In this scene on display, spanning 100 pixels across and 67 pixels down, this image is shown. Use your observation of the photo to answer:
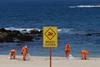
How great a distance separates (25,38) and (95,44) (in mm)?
9599

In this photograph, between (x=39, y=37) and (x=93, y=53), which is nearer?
(x=93, y=53)

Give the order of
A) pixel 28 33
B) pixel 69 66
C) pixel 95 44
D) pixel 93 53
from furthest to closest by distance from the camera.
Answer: pixel 28 33, pixel 95 44, pixel 93 53, pixel 69 66

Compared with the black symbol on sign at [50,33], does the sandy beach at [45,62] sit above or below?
below

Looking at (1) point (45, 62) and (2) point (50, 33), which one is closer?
(2) point (50, 33)

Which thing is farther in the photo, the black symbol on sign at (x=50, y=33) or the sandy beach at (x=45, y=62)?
the sandy beach at (x=45, y=62)

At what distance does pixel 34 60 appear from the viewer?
40.3 meters

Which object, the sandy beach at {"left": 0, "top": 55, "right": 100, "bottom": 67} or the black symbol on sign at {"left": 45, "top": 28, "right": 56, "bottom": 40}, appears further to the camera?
the sandy beach at {"left": 0, "top": 55, "right": 100, "bottom": 67}

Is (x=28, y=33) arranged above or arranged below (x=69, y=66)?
above

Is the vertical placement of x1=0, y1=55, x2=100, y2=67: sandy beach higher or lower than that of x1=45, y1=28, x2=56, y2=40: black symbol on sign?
lower

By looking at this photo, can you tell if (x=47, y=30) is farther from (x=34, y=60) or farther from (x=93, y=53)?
(x=93, y=53)

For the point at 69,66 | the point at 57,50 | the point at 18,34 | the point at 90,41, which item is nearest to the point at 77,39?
the point at 90,41

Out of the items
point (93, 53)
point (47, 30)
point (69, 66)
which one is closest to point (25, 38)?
Answer: point (93, 53)

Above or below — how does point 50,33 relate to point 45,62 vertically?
above

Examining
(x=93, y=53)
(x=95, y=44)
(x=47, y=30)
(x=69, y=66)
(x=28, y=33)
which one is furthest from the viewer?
(x=28, y=33)
